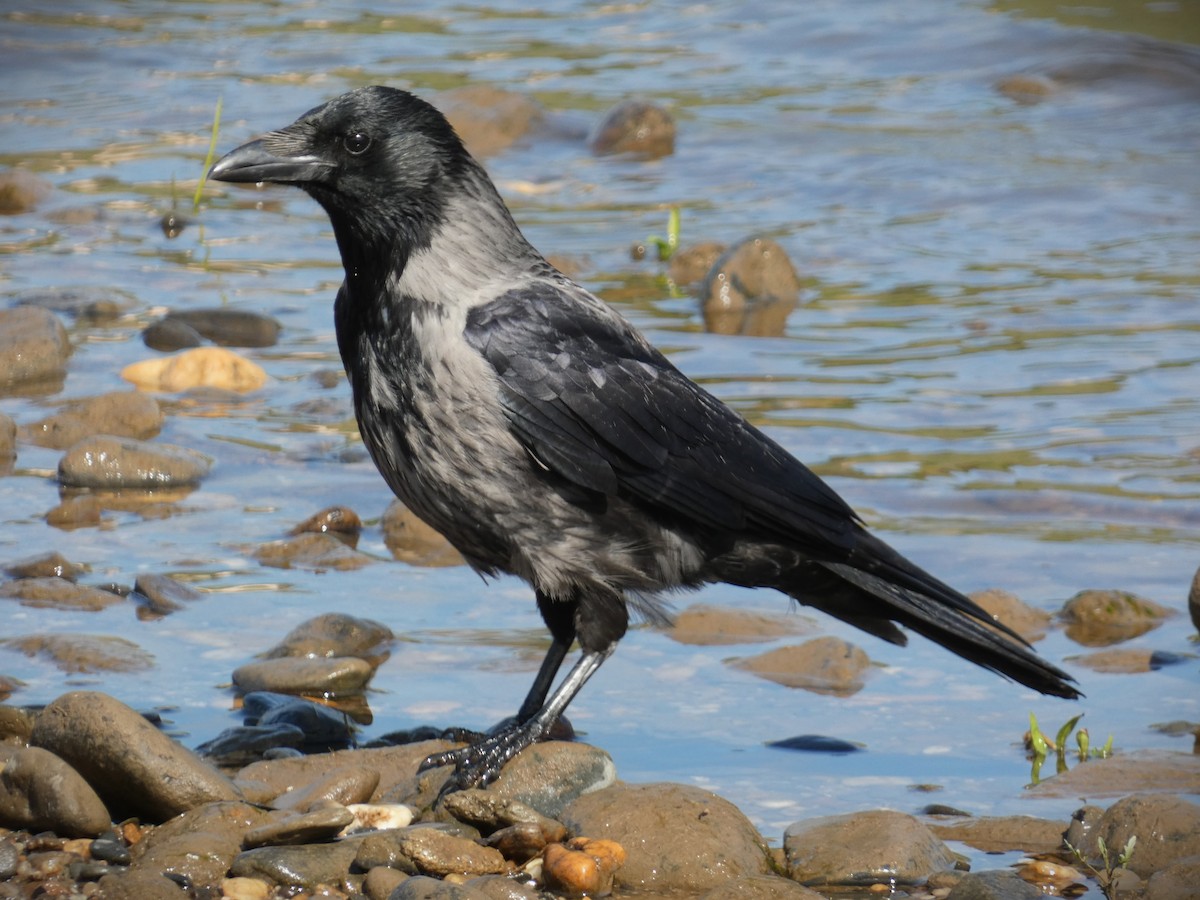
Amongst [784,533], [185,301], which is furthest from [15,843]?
[185,301]

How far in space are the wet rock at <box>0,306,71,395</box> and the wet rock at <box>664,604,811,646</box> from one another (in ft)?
11.0

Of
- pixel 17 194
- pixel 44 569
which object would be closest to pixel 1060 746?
pixel 44 569

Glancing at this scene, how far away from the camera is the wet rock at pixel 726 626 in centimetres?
556

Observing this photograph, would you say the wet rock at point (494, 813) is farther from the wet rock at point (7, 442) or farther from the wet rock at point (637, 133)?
the wet rock at point (637, 133)

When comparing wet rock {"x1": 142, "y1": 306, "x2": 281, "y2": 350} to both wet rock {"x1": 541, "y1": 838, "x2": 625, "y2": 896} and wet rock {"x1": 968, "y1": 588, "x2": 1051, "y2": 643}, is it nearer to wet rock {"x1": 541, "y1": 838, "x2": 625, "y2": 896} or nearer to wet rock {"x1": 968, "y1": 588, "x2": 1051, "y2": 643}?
wet rock {"x1": 968, "y1": 588, "x2": 1051, "y2": 643}

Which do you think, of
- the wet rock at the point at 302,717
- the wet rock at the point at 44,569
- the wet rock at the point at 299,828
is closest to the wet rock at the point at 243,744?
the wet rock at the point at 302,717

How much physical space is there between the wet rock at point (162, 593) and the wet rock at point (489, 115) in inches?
303

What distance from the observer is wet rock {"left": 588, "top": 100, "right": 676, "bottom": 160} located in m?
12.9

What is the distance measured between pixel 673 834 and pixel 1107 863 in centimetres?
93

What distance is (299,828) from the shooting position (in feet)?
12.7

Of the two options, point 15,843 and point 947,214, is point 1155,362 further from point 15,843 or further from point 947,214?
point 15,843

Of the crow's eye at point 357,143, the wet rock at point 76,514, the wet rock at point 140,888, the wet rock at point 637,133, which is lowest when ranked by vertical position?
the wet rock at point 140,888

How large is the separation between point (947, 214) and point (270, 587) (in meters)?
6.60

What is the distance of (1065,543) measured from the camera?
6.39 m
